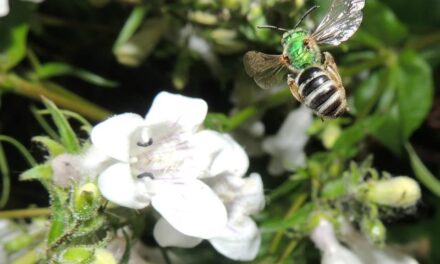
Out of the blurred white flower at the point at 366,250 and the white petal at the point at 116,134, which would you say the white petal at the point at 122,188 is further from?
the blurred white flower at the point at 366,250

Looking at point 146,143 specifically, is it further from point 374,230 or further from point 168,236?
point 374,230

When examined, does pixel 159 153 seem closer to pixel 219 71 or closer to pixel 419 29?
pixel 219 71

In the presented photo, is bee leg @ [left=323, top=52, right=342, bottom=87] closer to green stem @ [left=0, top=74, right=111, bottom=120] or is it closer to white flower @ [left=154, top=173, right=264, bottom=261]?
white flower @ [left=154, top=173, right=264, bottom=261]

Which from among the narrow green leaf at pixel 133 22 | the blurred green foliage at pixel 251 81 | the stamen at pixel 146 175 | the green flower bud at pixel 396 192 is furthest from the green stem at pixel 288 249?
the narrow green leaf at pixel 133 22

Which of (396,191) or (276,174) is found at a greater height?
(396,191)

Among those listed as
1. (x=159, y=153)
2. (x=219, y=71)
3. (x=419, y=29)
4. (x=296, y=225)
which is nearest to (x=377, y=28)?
(x=419, y=29)

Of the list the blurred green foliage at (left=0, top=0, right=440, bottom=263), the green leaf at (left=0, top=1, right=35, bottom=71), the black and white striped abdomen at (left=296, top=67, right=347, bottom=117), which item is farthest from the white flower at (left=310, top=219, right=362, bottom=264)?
the green leaf at (left=0, top=1, right=35, bottom=71)
